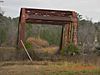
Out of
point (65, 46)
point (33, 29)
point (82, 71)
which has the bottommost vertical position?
point (33, 29)

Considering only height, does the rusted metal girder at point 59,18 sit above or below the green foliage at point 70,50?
above

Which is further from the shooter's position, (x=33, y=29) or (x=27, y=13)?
(x=33, y=29)

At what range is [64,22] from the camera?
91.0 feet

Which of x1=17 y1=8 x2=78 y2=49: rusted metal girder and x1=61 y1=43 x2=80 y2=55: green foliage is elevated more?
x1=17 y1=8 x2=78 y2=49: rusted metal girder

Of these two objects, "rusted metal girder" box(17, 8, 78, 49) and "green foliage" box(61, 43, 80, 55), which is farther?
"rusted metal girder" box(17, 8, 78, 49)

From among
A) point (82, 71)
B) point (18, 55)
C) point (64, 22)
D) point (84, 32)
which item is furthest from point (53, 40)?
point (82, 71)

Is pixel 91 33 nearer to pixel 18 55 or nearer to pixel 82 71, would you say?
pixel 18 55

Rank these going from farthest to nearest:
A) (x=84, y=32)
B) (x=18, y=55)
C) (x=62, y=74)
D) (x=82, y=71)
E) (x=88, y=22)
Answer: (x=88, y=22)
(x=84, y=32)
(x=18, y=55)
(x=82, y=71)
(x=62, y=74)

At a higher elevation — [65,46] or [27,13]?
[27,13]

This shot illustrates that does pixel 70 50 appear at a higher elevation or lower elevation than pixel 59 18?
lower

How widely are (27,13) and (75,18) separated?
12.3ft

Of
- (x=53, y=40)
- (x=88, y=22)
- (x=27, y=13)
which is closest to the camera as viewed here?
(x=27, y=13)

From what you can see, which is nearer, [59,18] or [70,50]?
[70,50]

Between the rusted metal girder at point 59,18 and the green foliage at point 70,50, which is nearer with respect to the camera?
the green foliage at point 70,50
